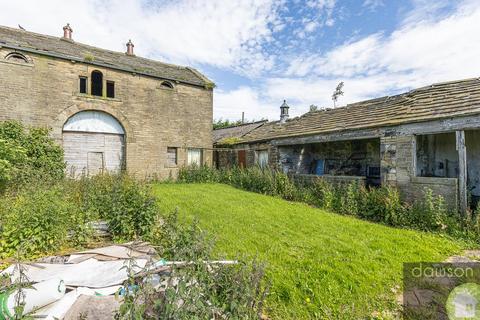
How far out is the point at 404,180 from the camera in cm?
771

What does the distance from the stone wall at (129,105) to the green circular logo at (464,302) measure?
1257 centimetres

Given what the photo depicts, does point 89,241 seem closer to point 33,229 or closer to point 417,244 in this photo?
point 33,229

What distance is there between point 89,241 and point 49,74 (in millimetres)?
10681

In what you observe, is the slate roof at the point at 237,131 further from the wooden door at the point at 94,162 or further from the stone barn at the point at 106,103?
the wooden door at the point at 94,162

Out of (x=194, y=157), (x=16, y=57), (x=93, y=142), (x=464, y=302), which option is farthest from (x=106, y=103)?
(x=464, y=302)

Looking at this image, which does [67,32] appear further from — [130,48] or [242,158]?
[242,158]

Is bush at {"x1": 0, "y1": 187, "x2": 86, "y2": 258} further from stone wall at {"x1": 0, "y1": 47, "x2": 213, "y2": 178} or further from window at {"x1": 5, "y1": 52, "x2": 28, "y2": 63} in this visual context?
window at {"x1": 5, "y1": 52, "x2": 28, "y2": 63}

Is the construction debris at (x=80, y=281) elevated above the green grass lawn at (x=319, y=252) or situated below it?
above

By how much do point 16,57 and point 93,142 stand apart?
464 cm

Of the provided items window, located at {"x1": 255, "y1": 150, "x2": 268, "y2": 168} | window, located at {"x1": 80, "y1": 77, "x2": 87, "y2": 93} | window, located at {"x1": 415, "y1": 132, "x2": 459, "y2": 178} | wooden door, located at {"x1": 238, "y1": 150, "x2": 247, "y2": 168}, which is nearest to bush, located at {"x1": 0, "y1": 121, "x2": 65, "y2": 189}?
window, located at {"x1": 80, "y1": 77, "x2": 87, "y2": 93}

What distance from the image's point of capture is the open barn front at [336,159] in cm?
1131

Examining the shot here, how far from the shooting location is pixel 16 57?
1121 centimetres

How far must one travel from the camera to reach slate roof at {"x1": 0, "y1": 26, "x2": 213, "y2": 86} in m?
11.6

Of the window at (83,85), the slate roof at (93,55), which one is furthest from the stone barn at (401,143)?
the window at (83,85)
